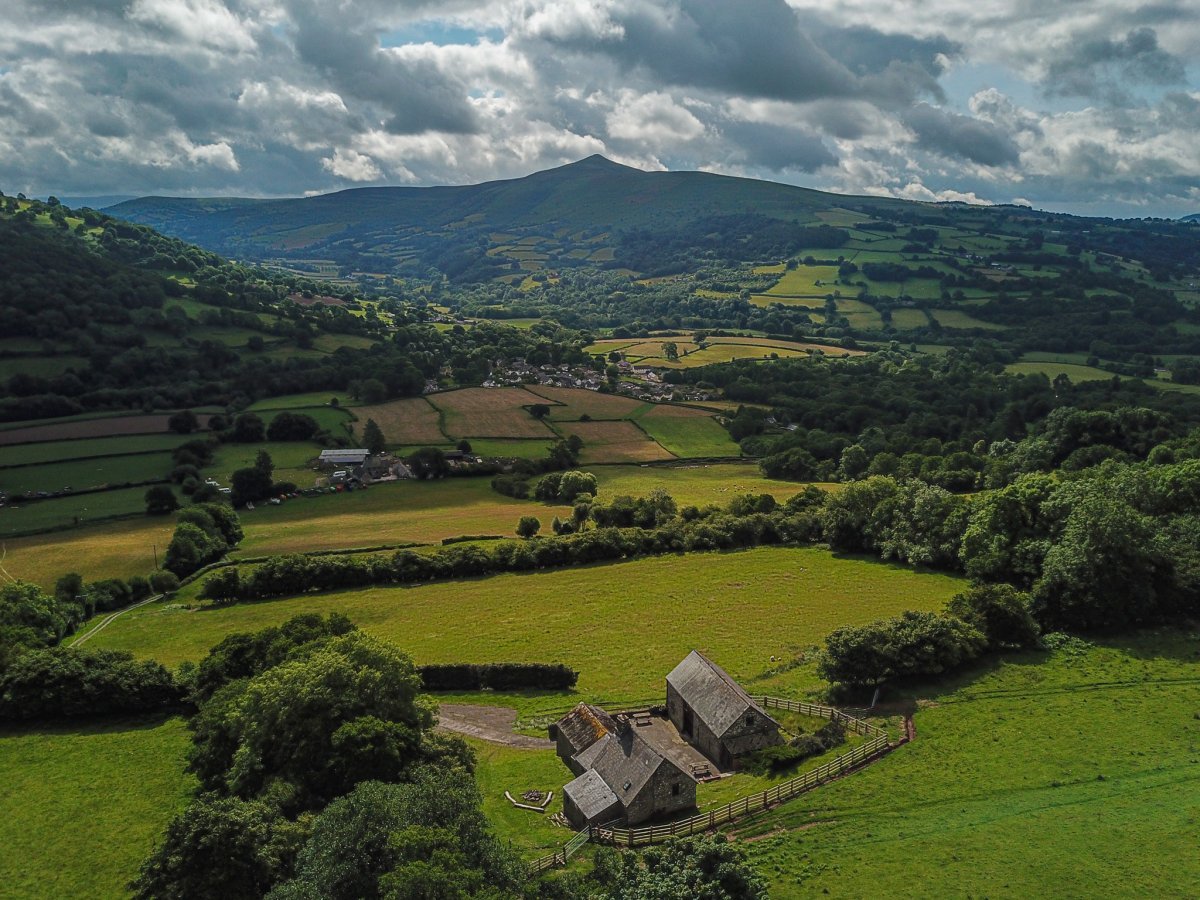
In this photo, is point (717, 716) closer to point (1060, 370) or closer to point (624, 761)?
point (624, 761)

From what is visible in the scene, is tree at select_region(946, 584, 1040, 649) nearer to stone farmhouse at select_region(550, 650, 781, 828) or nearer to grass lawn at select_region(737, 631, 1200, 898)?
grass lawn at select_region(737, 631, 1200, 898)

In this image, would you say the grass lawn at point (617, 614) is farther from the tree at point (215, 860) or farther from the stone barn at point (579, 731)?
the tree at point (215, 860)

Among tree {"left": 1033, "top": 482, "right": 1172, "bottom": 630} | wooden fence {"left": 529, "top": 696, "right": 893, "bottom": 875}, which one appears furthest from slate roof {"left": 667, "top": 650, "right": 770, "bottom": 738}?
tree {"left": 1033, "top": 482, "right": 1172, "bottom": 630}

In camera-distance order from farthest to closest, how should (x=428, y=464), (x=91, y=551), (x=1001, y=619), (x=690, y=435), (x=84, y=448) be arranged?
(x=690, y=435), (x=428, y=464), (x=84, y=448), (x=91, y=551), (x=1001, y=619)

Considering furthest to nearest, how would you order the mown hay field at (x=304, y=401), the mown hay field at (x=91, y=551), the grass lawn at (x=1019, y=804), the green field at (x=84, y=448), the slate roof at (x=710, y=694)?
the mown hay field at (x=304, y=401), the green field at (x=84, y=448), the mown hay field at (x=91, y=551), the slate roof at (x=710, y=694), the grass lawn at (x=1019, y=804)

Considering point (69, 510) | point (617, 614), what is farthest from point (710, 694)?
point (69, 510)

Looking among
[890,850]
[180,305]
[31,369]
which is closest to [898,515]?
[890,850]

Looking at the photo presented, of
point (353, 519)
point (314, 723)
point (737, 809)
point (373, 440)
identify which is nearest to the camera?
point (737, 809)

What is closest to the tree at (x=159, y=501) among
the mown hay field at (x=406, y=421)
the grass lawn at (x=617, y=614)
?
the grass lawn at (x=617, y=614)
